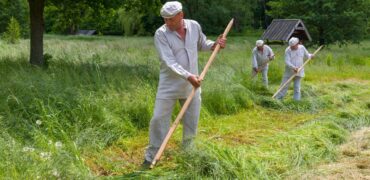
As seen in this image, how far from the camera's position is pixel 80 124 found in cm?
595

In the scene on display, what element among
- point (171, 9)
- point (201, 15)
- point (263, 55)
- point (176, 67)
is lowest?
point (201, 15)

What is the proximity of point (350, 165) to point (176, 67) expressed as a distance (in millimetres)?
2011

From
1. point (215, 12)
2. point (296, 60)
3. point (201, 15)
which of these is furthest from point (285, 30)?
point (201, 15)

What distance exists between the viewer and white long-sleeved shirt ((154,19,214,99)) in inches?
183

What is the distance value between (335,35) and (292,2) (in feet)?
10.3

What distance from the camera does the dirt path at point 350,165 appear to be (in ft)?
14.6

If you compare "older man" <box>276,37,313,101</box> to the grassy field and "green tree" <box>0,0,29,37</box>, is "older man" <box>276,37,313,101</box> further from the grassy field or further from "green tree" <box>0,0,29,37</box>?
"green tree" <box>0,0,29,37</box>

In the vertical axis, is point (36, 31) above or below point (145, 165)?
above

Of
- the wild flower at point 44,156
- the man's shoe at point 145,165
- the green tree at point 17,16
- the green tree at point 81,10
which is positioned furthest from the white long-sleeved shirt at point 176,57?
the green tree at point 17,16

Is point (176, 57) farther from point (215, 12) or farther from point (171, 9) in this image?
point (215, 12)

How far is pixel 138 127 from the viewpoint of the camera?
6.64 metres

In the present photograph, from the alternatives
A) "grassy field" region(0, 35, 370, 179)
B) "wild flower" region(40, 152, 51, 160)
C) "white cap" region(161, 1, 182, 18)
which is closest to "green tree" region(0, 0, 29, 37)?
"grassy field" region(0, 35, 370, 179)

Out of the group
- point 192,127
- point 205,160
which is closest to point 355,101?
point 192,127

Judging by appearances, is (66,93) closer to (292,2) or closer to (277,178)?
(277,178)
